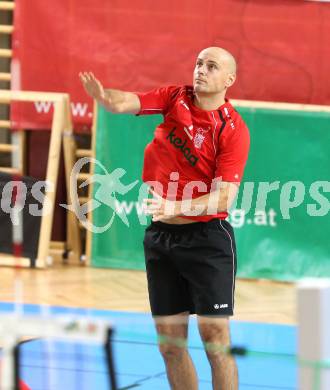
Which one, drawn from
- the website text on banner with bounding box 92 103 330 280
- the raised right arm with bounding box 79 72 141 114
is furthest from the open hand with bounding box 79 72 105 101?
the website text on banner with bounding box 92 103 330 280

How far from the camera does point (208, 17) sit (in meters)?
8.51

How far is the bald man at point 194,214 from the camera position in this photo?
14.1 ft

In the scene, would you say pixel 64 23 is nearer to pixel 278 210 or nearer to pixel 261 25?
pixel 261 25

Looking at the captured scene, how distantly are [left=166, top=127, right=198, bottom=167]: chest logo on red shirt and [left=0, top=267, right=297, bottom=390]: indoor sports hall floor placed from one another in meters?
0.86

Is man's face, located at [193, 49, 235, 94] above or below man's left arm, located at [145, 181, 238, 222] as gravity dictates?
above

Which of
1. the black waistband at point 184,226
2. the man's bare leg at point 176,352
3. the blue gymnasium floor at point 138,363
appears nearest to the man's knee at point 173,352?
the man's bare leg at point 176,352

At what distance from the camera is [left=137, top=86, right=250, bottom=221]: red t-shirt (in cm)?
436

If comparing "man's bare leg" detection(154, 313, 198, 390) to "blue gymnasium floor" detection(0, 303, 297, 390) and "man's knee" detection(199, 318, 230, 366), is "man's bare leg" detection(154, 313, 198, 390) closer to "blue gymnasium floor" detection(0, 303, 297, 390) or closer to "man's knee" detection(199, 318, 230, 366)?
"man's knee" detection(199, 318, 230, 366)

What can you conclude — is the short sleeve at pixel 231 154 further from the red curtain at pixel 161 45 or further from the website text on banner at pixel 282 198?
the red curtain at pixel 161 45

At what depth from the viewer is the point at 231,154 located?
4.35 metres

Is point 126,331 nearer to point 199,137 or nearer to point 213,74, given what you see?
point 199,137

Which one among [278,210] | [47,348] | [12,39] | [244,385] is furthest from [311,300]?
[12,39]

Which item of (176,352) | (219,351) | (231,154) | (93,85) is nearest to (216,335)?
(219,351)

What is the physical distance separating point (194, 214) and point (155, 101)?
600 mm
